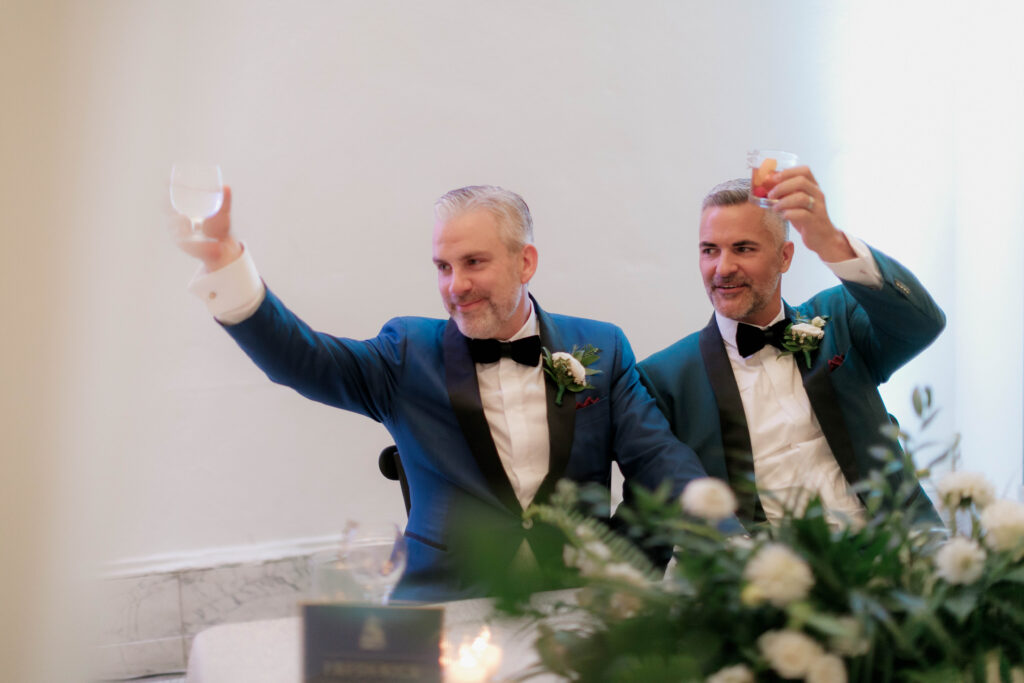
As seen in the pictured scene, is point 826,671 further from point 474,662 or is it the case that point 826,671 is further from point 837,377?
point 837,377

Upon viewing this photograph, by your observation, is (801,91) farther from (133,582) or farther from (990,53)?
(133,582)

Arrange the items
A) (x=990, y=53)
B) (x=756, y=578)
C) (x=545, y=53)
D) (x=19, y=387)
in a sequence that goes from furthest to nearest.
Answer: (x=990, y=53)
(x=545, y=53)
(x=19, y=387)
(x=756, y=578)

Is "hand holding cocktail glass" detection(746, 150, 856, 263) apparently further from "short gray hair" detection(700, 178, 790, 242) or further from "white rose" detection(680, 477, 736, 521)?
"white rose" detection(680, 477, 736, 521)

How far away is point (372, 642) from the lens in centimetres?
118

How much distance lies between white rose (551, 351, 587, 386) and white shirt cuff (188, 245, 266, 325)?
0.79 metres

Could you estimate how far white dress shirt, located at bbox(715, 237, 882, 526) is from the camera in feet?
8.18

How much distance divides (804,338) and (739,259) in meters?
0.29

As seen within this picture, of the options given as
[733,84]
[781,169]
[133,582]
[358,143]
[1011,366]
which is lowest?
[133,582]

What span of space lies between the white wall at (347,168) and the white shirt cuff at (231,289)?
143 cm

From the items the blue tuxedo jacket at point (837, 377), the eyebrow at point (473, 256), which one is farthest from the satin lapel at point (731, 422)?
the eyebrow at point (473, 256)

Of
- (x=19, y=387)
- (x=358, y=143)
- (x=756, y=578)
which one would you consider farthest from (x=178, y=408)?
(x=756, y=578)

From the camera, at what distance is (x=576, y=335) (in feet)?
8.49

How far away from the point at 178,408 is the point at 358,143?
1.20 meters

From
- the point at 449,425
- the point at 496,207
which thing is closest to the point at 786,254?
the point at 496,207
